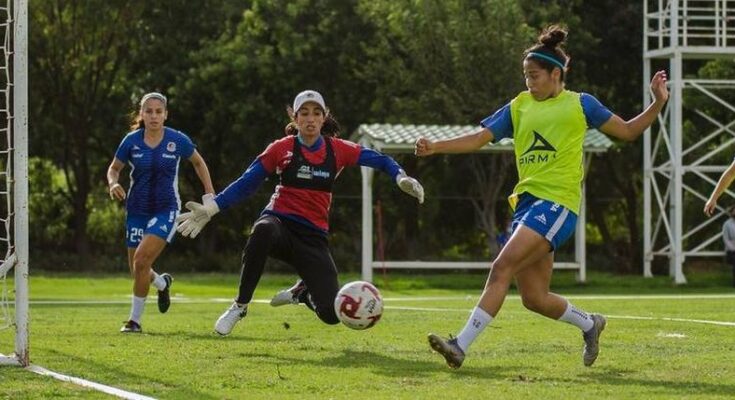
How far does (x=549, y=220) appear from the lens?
949 cm

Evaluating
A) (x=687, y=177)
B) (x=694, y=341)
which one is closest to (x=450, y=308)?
(x=694, y=341)

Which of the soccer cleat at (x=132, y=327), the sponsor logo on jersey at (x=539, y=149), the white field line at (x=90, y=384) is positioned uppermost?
the sponsor logo on jersey at (x=539, y=149)

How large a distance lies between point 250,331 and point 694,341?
4.04m

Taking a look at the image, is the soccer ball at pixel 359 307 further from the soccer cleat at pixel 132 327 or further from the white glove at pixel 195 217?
the soccer cleat at pixel 132 327

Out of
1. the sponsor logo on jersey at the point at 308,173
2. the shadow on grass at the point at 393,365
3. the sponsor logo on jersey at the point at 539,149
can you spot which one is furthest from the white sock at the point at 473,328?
the sponsor logo on jersey at the point at 308,173

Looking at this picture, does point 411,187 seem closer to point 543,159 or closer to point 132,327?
point 543,159

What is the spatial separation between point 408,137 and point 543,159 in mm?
18323

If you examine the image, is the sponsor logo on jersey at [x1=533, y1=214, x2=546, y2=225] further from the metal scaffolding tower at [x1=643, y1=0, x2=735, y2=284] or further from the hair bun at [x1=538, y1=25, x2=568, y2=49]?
the metal scaffolding tower at [x1=643, y1=0, x2=735, y2=284]

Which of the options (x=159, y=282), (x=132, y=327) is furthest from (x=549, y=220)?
(x=159, y=282)

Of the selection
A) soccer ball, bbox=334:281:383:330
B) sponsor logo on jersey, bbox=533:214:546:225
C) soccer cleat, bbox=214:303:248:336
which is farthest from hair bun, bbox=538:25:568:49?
soccer cleat, bbox=214:303:248:336

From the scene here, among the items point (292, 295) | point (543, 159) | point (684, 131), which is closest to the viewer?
point (543, 159)

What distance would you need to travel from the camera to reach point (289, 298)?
1260cm

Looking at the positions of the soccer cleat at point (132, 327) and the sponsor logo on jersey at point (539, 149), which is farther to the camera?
the soccer cleat at point (132, 327)

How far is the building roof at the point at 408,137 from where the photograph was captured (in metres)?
27.8
